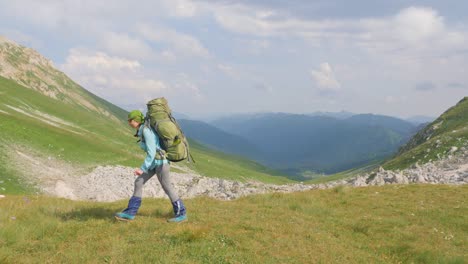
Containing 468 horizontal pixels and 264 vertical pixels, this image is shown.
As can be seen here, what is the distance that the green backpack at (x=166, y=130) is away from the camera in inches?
475

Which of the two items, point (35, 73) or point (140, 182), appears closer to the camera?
point (140, 182)

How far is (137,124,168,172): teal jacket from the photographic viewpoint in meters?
11.9

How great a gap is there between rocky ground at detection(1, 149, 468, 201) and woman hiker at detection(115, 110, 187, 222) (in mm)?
14416

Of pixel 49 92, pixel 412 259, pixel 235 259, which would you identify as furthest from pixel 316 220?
Result: pixel 49 92

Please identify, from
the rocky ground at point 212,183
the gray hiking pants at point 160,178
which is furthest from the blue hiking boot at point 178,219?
the rocky ground at point 212,183

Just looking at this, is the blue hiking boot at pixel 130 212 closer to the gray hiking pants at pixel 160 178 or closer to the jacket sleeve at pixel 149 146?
the gray hiking pants at pixel 160 178

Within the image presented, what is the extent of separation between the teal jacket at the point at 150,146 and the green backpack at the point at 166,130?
200 millimetres

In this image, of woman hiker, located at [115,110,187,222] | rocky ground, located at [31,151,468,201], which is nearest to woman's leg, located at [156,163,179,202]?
woman hiker, located at [115,110,187,222]

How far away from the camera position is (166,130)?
12016 millimetres

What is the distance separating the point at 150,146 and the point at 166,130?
2.55 ft

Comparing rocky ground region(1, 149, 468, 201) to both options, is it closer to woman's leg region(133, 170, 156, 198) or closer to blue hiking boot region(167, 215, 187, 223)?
blue hiking boot region(167, 215, 187, 223)

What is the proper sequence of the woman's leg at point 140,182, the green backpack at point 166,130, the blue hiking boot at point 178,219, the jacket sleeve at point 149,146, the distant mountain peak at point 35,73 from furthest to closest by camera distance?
the distant mountain peak at point 35,73 → the blue hiking boot at point 178,219 → the woman's leg at point 140,182 → the green backpack at point 166,130 → the jacket sleeve at point 149,146

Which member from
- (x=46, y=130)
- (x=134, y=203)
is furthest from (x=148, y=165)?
(x=46, y=130)

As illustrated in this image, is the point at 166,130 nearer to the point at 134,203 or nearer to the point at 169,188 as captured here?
the point at 169,188
